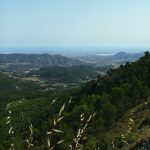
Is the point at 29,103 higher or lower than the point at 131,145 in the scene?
lower

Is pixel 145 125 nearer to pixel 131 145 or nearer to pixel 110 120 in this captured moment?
pixel 131 145

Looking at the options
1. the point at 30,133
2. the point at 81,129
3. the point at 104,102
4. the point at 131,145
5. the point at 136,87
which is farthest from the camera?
the point at 136,87

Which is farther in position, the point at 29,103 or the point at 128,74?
the point at 29,103

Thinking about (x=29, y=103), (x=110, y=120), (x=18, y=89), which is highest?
(x=18, y=89)

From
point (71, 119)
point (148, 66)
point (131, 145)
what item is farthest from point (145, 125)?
point (148, 66)

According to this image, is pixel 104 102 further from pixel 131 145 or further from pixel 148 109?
pixel 131 145

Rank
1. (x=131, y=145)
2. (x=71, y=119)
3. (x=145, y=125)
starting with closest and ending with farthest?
(x=131, y=145) < (x=145, y=125) < (x=71, y=119)

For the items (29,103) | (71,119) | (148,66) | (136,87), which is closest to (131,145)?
(71,119)

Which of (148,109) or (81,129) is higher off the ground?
(81,129)

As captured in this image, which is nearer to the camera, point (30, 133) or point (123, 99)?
point (30, 133)
